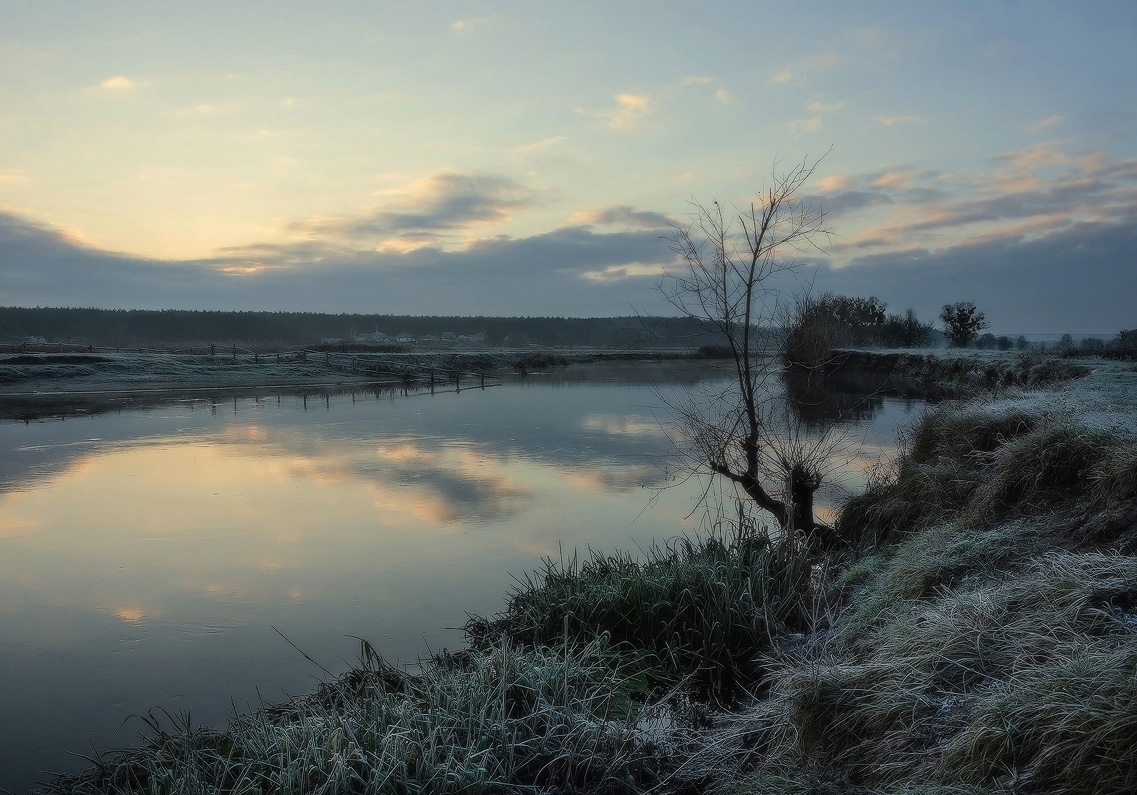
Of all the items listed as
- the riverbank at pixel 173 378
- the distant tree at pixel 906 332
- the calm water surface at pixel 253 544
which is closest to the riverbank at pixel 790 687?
the calm water surface at pixel 253 544

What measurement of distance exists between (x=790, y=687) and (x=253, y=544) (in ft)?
26.1

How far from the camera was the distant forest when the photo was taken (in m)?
125

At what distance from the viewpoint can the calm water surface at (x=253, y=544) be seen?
6.34m

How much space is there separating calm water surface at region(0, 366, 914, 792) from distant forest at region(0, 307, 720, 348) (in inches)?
3693

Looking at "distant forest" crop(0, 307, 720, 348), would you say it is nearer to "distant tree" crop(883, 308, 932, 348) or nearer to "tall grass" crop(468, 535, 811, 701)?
"distant tree" crop(883, 308, 932, 348)

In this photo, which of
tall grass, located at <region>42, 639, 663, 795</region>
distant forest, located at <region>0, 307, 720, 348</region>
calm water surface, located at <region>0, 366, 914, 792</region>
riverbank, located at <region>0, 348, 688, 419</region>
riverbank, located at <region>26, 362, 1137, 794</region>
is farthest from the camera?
distant forest, located at <region>0, 307, 720, 348</region>

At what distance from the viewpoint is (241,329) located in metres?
141

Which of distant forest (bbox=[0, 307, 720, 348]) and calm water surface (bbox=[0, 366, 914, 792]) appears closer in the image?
calm water surface (bbox=[0, 366, 914, 792])

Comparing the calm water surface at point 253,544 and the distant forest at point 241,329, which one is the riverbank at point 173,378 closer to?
the calm water surface at point 253,544

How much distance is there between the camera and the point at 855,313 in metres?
57.1

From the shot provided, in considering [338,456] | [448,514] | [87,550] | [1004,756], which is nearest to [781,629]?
[1004,756]

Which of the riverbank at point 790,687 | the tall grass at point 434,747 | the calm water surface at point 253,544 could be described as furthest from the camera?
the calm water surface at point 253,544

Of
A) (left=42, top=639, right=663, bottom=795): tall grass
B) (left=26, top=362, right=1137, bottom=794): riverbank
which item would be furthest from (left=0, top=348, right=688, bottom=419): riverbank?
(left=26, top=362, right=1137, bottom=794): riverbank

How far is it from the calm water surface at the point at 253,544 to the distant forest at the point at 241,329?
93.8 metres
